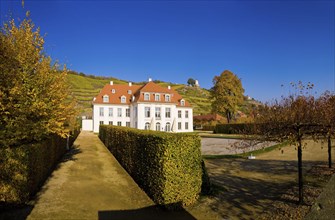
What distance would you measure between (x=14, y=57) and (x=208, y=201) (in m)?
8.83

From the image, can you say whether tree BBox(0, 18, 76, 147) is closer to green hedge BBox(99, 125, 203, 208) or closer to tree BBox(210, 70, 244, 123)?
green hedge BBox(99, 125, 203, 208)

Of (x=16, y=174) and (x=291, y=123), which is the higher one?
(x=291, y=123)

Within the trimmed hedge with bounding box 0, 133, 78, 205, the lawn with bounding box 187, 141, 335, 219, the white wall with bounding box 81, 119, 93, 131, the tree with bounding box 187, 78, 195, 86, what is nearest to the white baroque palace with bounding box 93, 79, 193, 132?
the white wall with bounding box 81, 119, 93, 131

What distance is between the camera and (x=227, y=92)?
178ft

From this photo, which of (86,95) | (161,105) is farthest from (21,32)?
(86,95)

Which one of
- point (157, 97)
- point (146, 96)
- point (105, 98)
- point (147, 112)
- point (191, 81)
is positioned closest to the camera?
point (147, 112)

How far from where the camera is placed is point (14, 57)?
945 cm

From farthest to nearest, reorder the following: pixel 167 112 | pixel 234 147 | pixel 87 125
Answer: pixel 87 125 < pixel 167 112 < pixel 234 147

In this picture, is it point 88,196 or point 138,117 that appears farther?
point 138,117

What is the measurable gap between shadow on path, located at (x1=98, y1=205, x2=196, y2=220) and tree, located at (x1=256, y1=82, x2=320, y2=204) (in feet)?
10.8

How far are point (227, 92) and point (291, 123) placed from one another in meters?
48.5

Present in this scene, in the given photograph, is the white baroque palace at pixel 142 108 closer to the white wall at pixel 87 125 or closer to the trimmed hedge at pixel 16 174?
the white wall at pixel 87 125

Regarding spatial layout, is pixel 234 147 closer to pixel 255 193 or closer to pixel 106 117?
pixel 255 193

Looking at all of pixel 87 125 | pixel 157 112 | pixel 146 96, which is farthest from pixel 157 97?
pixel 87 125
